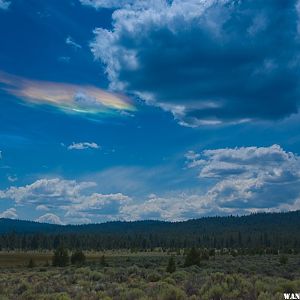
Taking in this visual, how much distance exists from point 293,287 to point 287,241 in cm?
15060

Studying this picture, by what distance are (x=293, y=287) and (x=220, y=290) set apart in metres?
3.61

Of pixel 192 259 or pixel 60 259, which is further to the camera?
pixel 60 259

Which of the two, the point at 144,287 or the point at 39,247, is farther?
the point at 39,247

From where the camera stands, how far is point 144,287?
874 inches

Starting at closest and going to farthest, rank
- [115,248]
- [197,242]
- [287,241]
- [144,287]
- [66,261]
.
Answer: [144,287]
[66,261]
[287,241]
[115,248]
[197,242]

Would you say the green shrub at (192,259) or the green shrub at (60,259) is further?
the green shrub at (60,259)

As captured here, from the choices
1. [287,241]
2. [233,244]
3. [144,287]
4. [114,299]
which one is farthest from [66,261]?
[233,244]

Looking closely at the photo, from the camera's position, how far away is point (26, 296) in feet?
64.2

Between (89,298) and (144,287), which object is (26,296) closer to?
(89,298)

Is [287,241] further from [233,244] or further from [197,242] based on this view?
[197,242]

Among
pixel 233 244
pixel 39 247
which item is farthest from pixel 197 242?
pixel 39 247

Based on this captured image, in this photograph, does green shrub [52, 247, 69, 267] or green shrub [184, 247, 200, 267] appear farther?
green shrub [52, 247, 69, 267]

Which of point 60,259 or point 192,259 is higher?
point 192,259

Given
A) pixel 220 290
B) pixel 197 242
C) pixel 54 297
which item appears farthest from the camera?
pixel 197 242
